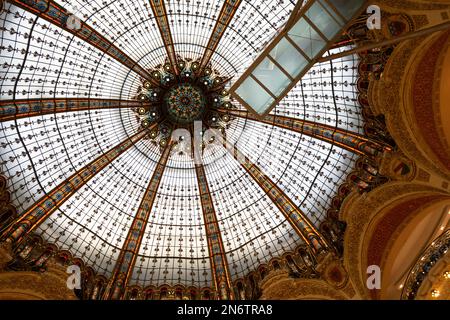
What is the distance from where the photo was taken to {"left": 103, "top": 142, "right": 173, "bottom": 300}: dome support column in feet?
56.2

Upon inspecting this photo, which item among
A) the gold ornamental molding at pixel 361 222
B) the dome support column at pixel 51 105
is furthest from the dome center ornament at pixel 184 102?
the gold ornamental molding at pixel 361 222

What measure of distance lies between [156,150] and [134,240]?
4539 millimetres

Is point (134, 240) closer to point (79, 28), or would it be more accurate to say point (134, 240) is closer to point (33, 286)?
point (33, 286)

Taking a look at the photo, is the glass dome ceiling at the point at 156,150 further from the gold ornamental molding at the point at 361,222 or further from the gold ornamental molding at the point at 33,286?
the gold ornamental molding at the point at 33,286

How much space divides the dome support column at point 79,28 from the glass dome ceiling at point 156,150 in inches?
7.5

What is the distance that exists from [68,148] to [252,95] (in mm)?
10000

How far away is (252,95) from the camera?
11992 millimetres

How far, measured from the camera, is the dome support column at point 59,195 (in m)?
15.7

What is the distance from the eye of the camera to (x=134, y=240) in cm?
1811

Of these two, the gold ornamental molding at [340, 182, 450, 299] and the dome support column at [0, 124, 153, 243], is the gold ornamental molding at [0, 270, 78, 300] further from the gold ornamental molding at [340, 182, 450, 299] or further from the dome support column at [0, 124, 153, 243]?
the gold ornamental molding at [340, 182, 450, 299]

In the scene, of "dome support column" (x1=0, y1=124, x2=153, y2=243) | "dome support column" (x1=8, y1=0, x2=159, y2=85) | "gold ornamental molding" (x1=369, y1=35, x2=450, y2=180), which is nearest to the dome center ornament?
"dome support column" (x1=8, y1=0, x2=159, y2=85)

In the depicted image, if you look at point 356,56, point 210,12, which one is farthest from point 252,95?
point 210,12

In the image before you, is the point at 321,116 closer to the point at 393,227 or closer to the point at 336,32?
the point at 393,227
